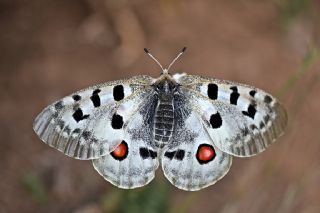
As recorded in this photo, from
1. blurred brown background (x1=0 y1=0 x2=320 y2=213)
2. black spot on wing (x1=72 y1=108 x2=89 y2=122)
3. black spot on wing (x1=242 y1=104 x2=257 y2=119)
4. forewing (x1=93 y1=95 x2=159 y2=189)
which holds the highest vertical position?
blurred brown background (x1=0 y1=0 x2=320 y2=213)

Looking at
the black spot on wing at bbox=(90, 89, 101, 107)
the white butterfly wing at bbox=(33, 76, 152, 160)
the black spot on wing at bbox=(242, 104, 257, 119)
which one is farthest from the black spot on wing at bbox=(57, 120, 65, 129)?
the black spot on wing at bbox=(242, 104, 257, 119)

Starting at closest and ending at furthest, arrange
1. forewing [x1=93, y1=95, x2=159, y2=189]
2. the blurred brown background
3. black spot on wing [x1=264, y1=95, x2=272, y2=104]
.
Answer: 1. forewing [x1=93, y1=95, x2=159, y2=189]
2. black spot on wing [x1=264, y1=95, x2=272, y2=104]
3. the blurred brown background

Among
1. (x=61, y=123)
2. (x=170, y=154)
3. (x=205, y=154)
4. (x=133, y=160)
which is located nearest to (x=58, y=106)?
(x=61, y=123)

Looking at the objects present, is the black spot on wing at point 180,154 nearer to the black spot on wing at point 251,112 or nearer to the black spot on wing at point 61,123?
the black spot on wing at point 251,112

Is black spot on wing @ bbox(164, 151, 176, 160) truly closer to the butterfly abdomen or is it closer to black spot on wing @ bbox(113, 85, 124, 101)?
the butterfly abdomen

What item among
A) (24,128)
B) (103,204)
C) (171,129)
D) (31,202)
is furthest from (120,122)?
(24,128)

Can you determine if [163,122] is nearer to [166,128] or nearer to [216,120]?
[166,128]
